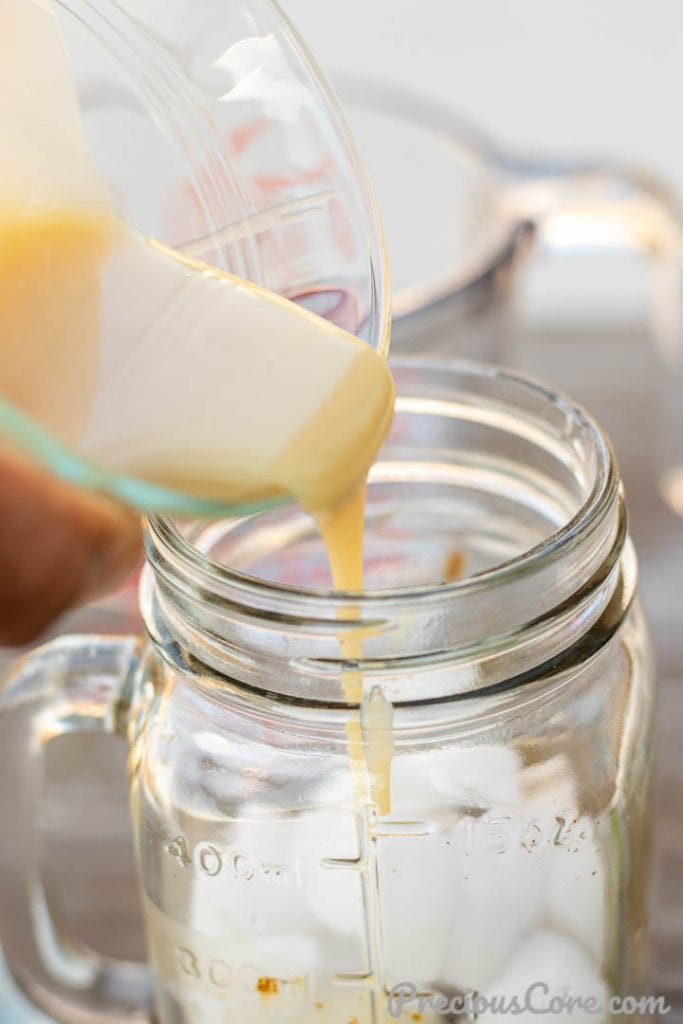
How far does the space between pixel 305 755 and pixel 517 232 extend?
53cm

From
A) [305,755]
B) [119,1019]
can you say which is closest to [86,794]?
[119,1019]

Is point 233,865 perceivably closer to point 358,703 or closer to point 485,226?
point 358,703

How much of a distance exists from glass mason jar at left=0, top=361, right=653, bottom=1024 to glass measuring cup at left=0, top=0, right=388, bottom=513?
10 centimetres

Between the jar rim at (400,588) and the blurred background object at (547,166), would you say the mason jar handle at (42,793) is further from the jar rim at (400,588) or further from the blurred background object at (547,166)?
the blurred background object at (547,166)

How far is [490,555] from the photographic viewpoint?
0.63 metres

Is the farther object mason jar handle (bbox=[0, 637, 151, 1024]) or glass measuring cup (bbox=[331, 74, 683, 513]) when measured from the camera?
glass measuring cup (bbox=[331, 74, 683, 513])

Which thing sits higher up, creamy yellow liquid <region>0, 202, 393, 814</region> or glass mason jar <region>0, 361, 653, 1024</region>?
creamy yellow liquid <region>0, 202, 393, 814</region>

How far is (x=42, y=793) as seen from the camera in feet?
1.87

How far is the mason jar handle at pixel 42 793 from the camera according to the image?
551mm

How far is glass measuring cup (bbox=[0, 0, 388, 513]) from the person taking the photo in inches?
20.0

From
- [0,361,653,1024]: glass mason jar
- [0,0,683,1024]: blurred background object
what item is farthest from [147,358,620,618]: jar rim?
[0,0,683,1024]: blurred background object

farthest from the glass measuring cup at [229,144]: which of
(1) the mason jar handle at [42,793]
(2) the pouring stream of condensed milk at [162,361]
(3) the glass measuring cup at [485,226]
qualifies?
(3) the glass measuring cup at [485,226]

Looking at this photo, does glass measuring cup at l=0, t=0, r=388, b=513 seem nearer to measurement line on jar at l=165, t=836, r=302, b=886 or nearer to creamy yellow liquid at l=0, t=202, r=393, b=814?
creamy yellow liquid at l=0, t=202, r=393, b=814

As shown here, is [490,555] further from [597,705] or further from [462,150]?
[462,150]
